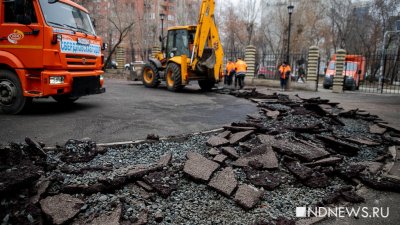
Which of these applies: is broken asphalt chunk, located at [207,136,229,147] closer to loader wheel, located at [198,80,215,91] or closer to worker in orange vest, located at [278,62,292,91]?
loader wheel, located at [198,80,215,91]

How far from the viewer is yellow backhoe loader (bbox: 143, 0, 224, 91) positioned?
12.8 meters

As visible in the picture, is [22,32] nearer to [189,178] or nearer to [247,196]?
[189,178]

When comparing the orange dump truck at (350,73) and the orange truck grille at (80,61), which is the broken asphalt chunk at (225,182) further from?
the orange dump truck at (350,73)

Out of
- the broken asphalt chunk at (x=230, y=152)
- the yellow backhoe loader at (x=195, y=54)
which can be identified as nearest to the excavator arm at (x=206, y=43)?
the yellow backhoe loader at (x=195, y=54)

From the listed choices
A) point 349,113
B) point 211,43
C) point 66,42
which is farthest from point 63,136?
point 211,43

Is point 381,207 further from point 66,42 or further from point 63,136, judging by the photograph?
point 66,42

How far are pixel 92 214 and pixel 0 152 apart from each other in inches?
70.3

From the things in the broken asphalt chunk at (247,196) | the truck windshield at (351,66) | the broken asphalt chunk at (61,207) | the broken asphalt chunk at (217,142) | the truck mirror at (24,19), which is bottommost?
the broken asphalt chunk at (247,196)

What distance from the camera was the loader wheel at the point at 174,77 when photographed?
1352 centimetres

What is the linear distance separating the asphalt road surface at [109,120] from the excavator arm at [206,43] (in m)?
3.81

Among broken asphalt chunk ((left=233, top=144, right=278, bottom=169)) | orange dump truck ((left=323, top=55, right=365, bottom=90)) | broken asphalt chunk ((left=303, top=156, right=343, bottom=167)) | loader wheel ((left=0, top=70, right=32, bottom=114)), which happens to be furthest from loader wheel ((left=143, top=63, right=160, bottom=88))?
orange dump truck ((left=323, top=55, right=365, bottom=90))

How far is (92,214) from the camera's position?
303 cm

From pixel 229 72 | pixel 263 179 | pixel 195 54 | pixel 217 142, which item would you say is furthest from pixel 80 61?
pixel 229 72

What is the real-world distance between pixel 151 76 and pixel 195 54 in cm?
417
